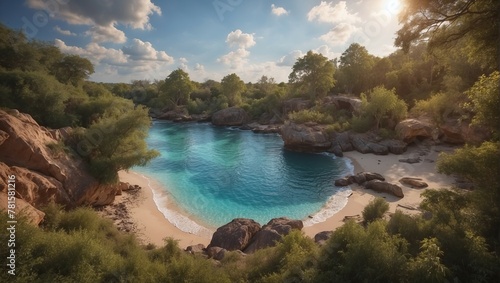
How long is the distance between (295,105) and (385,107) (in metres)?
24.4

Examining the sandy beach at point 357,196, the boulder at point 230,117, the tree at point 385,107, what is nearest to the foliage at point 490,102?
the sandy beach at point 357,196

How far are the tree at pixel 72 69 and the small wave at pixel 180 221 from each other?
26204 millimetres

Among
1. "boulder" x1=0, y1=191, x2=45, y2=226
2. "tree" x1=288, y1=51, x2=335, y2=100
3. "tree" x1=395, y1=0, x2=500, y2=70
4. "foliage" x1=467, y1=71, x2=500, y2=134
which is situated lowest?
"boulder" x1=0, y1=191, x2=45, y2=226

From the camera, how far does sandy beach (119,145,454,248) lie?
635 inches

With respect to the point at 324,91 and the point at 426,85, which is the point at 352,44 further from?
the point at 426,85

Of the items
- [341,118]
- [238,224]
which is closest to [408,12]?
[238,224]

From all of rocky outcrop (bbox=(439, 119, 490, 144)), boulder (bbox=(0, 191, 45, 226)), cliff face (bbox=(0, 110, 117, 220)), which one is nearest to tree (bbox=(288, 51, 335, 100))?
rocky outcrop (bbox=(439, 119, 490, 144))

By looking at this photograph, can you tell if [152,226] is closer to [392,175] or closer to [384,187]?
[384,187]

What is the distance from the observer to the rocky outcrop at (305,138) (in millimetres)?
35781

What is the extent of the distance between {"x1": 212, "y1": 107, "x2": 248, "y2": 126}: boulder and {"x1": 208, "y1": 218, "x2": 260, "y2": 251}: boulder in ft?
159

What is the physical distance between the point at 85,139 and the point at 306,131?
28802 mm

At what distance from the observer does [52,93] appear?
20.9 metres

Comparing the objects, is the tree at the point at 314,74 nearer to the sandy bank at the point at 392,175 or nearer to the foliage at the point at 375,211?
the sandy bank at the point at 392,175

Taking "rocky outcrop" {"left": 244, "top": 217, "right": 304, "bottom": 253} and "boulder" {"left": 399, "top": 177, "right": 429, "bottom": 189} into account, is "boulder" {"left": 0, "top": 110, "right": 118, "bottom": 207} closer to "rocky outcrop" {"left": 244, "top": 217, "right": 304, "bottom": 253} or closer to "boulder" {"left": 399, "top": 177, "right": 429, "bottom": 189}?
"rocky outcrop" {"left": 244, "top": 217, "right": 304, "bottom": 253}
